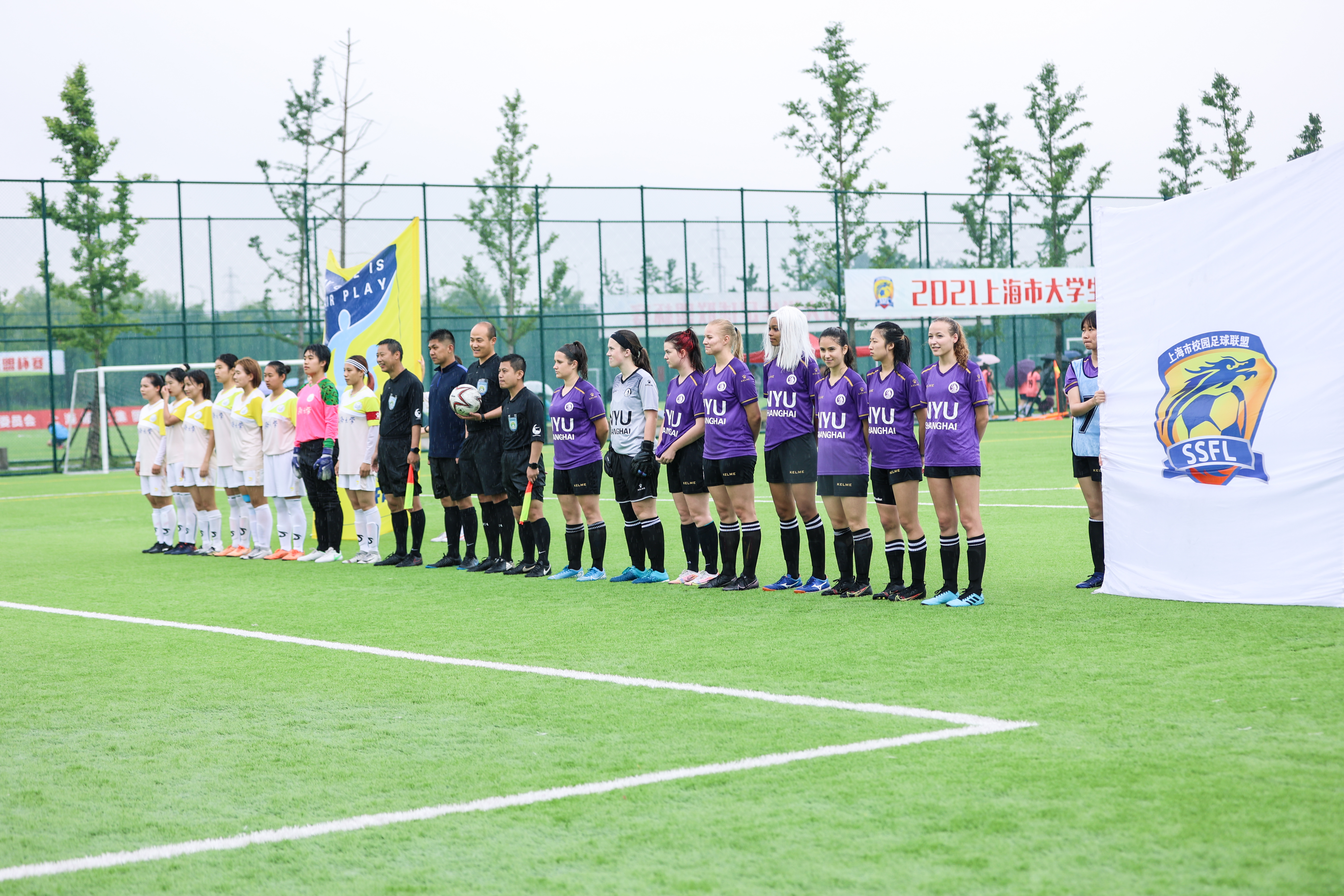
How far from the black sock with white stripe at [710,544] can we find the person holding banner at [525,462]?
4.56 feet

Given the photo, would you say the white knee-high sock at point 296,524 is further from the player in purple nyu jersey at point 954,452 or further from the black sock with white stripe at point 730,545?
the player in purple nyu jersey at point 954,452

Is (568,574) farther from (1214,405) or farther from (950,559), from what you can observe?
(1214,405)

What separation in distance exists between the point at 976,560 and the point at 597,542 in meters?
3.20

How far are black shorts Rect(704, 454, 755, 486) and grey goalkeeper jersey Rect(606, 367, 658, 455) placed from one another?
2.52ft

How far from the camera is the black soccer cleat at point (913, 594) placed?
8633 millimetres

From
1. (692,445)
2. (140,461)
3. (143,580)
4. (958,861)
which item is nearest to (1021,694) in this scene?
(958,861)

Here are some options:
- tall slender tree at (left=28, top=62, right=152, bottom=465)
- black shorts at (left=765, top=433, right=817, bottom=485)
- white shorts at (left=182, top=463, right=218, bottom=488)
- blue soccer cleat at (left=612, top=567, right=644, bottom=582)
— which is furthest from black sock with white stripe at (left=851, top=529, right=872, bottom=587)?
tall slender tree at (left=28, top=62, right=152, bottom=465)

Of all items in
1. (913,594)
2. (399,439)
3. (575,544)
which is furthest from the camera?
(399,439)

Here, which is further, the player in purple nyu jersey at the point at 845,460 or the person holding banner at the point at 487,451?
the person holding banner at the point at 487,451

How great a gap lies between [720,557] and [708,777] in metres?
6.09

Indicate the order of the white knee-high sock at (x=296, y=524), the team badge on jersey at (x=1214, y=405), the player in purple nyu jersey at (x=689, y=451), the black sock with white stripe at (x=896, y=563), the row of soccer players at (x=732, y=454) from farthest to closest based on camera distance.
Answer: the white knee-high sock at (x=296, y=524), the player in purple nyu jersey at (x=689, y=451), the black sock with white stripe at (x=896, y=563), the row of soccer players at (x=732, y=454), the team badge on jersey at (x=1214, y=405)

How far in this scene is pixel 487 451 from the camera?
35.1 ft

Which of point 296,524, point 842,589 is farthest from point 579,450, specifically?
point 296,524

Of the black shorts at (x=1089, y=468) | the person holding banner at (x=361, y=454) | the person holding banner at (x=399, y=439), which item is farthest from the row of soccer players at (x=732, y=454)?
the black shorts at (x=1089, y=468)
